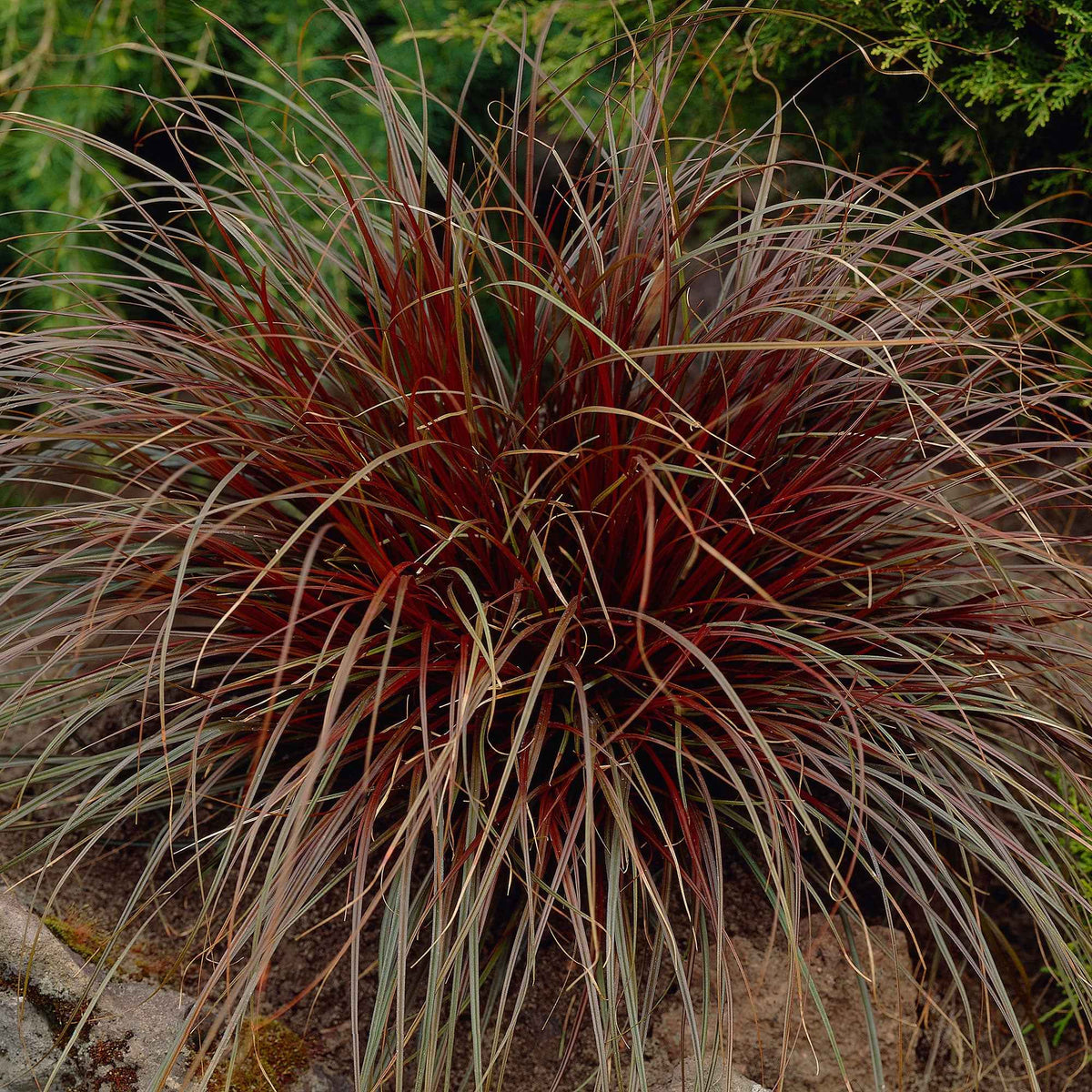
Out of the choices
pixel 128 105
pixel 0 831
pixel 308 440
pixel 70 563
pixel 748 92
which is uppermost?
pixel 748 92

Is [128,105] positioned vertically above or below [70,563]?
above

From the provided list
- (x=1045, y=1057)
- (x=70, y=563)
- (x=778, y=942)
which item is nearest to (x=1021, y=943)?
(x=1045, y=1057)

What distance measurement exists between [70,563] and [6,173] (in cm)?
164

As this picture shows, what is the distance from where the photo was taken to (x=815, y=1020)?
1629 millimetres

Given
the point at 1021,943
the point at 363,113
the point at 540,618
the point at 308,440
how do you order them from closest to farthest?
the point at 540,618 < the point at 308,440 < the point at 1021,943 < the point at 363,113

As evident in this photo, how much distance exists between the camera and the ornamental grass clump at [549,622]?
4.50 feet

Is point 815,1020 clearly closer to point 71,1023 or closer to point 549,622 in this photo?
point 549,622

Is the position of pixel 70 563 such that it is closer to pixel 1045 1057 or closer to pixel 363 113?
pixel 363 113

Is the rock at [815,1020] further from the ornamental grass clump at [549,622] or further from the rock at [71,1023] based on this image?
the rock at [71,1023]

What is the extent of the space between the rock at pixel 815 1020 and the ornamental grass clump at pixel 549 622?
8cm

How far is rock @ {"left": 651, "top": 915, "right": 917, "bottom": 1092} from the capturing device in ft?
5.17

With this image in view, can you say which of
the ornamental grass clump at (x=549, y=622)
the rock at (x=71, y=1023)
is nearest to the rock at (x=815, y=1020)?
the ornamental grass clump at (x=549, y=622)

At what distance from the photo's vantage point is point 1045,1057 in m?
1.73

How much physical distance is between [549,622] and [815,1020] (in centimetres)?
82
